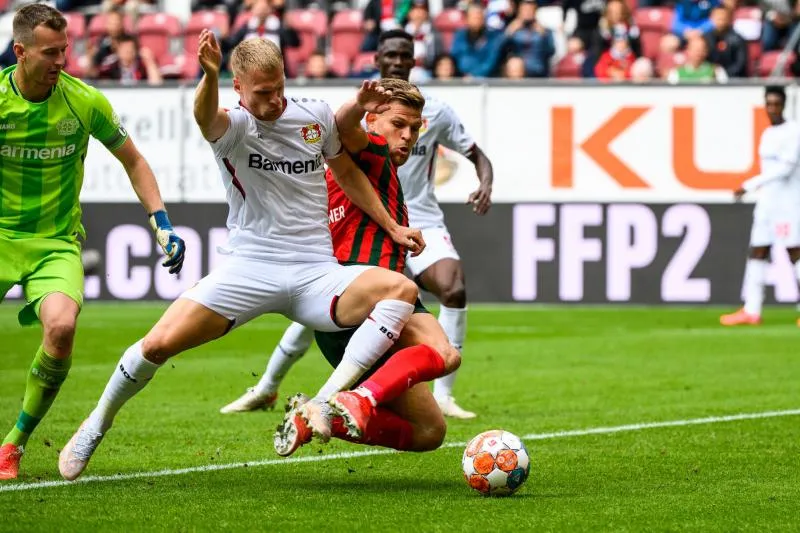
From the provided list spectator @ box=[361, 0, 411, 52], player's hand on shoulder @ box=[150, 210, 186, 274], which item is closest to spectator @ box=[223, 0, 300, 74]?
spectator @ box=[361, 0, 411, 52]

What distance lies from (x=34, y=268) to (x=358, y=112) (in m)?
1.65

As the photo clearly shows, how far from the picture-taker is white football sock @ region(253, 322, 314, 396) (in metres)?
9.13

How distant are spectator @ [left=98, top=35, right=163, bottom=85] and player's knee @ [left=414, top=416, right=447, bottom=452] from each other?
12.8 metres

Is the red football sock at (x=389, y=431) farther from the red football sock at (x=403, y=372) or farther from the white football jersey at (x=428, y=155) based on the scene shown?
the white football jersey at (x=428, y=155)

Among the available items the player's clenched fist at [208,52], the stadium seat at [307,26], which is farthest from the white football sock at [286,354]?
the stadium seat at [307,26]

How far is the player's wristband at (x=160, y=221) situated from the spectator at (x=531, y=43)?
1252cm

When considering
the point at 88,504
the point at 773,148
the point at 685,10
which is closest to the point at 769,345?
the point at 773,148

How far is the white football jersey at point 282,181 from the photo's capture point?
6.35 meters

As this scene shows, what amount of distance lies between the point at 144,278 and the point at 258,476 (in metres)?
11.2

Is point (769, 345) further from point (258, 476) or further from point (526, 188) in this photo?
point (258, 476)

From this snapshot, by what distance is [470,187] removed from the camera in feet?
56.7

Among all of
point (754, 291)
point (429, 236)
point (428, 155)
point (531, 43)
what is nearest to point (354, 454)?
point (429, 236)

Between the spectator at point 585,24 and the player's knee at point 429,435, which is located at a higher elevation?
the spectator at point 585,24

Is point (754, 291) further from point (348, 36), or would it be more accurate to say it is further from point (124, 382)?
point (124, 382)
